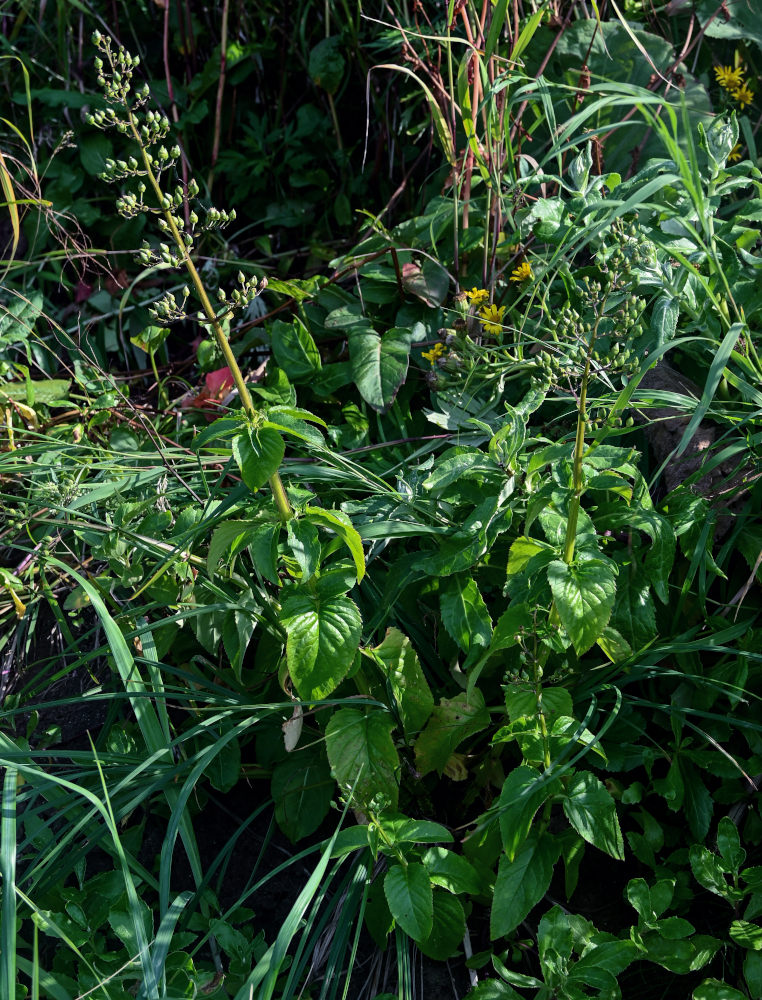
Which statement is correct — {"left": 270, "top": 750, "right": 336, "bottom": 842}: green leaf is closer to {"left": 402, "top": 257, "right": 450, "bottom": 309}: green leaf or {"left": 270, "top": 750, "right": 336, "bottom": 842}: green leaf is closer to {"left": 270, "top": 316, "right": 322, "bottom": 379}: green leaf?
{"left": 270, "top": 316, "right": 322, "bottom": 379}: green leaf

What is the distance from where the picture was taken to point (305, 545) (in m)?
1.19

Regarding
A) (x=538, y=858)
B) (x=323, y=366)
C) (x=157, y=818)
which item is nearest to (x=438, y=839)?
(x=538, y=858)

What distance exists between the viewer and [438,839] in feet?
3.94

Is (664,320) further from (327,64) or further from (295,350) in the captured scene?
(327,64)

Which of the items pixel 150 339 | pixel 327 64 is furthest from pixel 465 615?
pixel 327 64

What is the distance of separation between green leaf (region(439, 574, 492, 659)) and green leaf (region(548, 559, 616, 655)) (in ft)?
0.59

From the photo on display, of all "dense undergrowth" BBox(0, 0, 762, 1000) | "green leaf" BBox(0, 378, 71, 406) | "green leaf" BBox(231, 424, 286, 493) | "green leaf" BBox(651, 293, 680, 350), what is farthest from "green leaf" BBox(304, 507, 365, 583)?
"green leaf" BBox(0, 378, 71, 406)

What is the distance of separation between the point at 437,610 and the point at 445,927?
49cm

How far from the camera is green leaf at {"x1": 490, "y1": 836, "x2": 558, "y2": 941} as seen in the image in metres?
1.18

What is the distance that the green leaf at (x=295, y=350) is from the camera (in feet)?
6.14

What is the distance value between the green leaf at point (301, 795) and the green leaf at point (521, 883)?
0.34 meters

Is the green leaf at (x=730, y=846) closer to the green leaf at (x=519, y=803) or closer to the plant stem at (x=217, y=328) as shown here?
the green leaf at (x=519, y=803)

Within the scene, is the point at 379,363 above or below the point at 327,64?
below

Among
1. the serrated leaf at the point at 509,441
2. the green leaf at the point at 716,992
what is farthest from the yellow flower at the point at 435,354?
the green leaf at the point at 716,992
